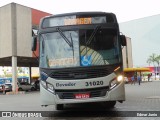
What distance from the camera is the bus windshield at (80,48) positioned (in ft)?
31.2

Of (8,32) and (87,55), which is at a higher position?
(8,32)

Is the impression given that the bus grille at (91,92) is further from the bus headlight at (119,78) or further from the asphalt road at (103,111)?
the asphalt road at (103,111)

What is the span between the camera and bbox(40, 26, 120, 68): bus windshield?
9523 millimetres

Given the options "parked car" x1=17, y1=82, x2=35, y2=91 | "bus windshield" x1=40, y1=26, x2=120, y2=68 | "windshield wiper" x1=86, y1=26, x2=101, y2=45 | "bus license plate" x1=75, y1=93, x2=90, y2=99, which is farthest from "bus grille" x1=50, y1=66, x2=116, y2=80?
"parked car" x1=17, y1=82, x2=35, y2=91

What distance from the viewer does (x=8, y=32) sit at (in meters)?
34.2

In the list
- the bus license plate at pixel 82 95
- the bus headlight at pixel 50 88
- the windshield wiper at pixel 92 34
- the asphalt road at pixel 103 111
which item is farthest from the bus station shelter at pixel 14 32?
the bus license plate at pixel 82 95

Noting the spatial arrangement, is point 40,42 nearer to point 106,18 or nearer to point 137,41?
point 106,18

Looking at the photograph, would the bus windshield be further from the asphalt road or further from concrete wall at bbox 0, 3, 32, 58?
concrete wall at bbox 0, 3, 32, 58

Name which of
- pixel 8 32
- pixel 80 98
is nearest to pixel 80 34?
pixel 80 98

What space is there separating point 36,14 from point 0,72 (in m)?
53.4

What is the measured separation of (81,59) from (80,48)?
344 millimetres

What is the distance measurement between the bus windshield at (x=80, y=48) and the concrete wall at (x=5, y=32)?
82.3 ft

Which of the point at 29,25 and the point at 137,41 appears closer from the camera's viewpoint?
the point at 29,25

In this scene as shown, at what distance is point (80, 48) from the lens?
9.58 m
